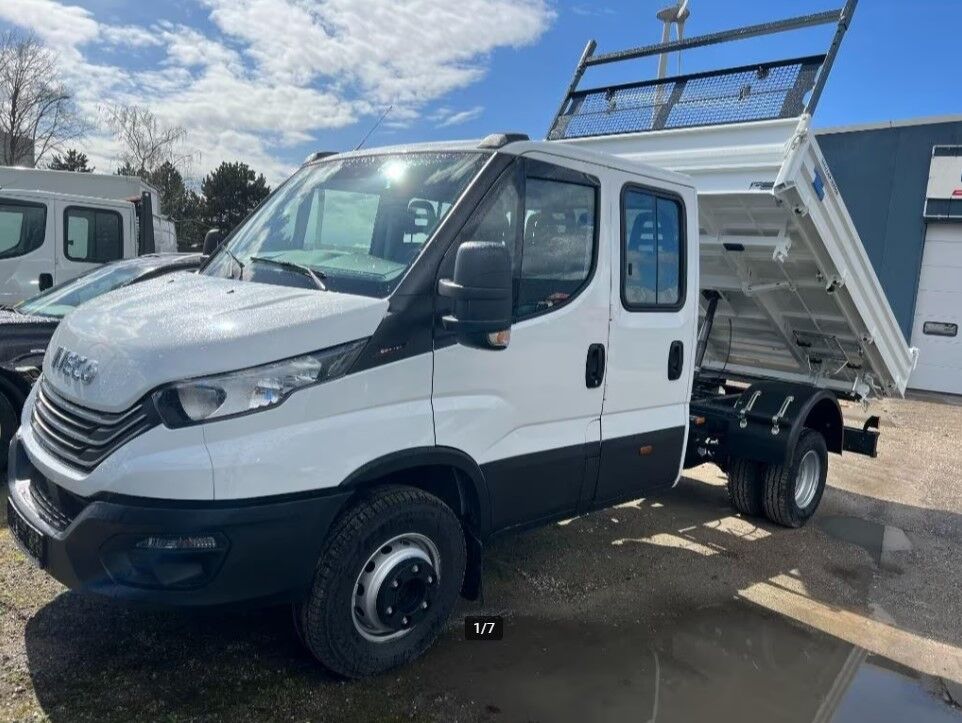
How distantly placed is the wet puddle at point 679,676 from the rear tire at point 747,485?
6.16 ft

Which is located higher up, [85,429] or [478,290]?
[478,290]

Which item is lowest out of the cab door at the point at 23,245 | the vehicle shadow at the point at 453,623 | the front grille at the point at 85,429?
the vehicle shadow at the point at 453,623

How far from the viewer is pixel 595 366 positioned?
4020mm

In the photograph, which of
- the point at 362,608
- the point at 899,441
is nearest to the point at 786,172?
the point at 362,608

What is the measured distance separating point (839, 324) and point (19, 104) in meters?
43.0

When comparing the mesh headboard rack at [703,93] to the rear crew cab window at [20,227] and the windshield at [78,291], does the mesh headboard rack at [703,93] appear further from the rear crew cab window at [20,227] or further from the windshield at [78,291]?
the rear crew cab window at [20,227]

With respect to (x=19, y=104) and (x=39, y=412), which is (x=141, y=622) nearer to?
(x=39, y=412)

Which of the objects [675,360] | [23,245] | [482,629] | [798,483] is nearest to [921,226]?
[798,483]

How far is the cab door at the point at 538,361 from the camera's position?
3422 millimetres

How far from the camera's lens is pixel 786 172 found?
4660mm

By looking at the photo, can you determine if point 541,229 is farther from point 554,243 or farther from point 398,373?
point 398,373

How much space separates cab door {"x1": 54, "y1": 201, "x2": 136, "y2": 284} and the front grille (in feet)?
24.2

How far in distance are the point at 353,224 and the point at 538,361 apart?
1.15 m

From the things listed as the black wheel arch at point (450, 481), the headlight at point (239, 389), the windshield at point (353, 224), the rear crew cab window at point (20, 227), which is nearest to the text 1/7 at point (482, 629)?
the black wheel arch at point (450, 481)
